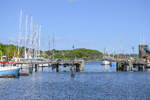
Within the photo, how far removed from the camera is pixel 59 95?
5538 centimetres

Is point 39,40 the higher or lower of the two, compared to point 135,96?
higher

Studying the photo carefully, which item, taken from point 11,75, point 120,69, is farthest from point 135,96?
point 120,69

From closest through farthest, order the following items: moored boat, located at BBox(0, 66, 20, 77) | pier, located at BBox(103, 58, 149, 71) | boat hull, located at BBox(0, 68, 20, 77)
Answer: moored boat, located at BBox(0, 66, 20, 77) → boat hull, located at BBox(0, 68, 20, 77) → pier, located at BBox(103, 58, 149, 71)

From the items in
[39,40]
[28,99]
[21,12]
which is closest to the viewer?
[28,99]

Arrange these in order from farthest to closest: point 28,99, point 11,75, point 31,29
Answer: point 31,29, point 11,75, point 28,99

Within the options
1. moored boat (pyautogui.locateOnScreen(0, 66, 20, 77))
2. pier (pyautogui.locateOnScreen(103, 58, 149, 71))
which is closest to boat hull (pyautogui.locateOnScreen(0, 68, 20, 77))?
moored boat (pyautogui.locateOnScreen(0, 66, 20, 77))

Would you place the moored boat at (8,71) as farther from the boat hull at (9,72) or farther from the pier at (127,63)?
the pier at (127,63)

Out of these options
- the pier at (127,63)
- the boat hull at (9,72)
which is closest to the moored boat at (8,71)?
the boat hull at (9,72)

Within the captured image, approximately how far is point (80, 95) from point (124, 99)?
26.2 ft

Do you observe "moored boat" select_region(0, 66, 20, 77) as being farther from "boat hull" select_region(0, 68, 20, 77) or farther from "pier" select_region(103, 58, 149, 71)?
"pier" select_region(103, 58, 149, 71)

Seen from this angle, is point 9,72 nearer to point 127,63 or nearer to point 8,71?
point 8,71

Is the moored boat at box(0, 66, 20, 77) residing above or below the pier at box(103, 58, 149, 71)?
below

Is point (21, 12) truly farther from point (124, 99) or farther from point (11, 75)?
point (124, 99)

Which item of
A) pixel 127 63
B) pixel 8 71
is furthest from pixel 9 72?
pixel 127 63
